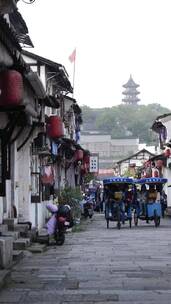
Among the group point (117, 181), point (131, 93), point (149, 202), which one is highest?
point (131, 93)

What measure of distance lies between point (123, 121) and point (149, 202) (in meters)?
116

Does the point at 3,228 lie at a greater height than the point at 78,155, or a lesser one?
lesser

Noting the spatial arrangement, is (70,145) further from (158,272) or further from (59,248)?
(158,272)

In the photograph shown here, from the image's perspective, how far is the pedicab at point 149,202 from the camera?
2836 centimetres

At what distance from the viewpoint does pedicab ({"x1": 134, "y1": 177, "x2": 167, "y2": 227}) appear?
93.0ft

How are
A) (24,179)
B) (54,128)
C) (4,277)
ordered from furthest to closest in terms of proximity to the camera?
(54,128) < (24,179) < (4,277)

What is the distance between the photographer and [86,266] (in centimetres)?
1367

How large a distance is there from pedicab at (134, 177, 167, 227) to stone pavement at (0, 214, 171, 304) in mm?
9426

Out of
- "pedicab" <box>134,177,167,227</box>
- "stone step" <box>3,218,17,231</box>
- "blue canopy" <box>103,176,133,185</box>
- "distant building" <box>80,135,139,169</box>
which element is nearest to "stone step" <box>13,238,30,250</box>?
"stone step" <box>3,218,17,231</box>

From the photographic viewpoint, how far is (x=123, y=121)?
472 ft

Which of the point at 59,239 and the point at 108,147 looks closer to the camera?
the point at 59,239

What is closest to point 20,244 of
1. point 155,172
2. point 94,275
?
point 94,275

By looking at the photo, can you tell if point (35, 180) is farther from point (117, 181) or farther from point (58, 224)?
point (117, 181)

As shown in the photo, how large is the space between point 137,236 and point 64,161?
43.5 feet
